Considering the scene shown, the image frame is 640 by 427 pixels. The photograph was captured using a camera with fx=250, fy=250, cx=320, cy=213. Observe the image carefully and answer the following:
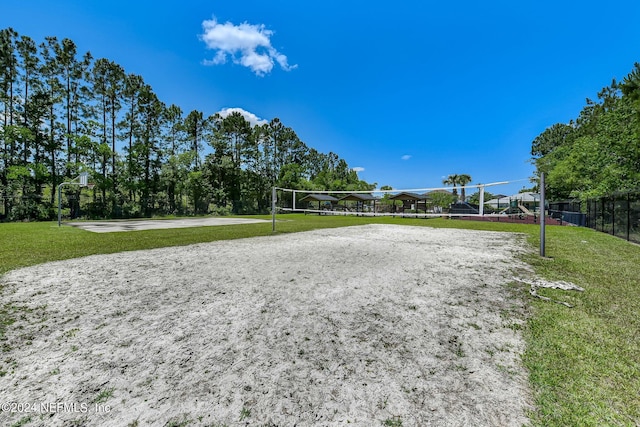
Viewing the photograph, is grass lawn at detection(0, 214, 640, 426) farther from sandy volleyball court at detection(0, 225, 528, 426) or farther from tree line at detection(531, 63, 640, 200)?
tree line at detection(531, 63, 640, 200)

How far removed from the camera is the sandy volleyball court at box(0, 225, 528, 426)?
167cm

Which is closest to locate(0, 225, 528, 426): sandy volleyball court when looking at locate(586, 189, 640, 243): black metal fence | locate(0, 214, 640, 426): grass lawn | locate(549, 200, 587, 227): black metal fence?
locate(0, 214, 640, 426): grass lawn

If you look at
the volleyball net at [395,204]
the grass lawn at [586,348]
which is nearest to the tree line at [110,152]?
the volleyball net at [395,204]

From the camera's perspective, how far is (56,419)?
1.57 meters

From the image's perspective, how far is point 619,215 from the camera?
34.0 ft

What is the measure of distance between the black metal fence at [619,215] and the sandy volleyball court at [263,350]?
8803 mm

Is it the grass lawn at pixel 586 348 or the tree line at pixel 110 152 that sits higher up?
the tree line at pixel 110 152

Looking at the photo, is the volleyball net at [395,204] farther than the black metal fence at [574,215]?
Yes

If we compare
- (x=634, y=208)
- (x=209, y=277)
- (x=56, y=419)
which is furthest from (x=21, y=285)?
(x=634, y=208)

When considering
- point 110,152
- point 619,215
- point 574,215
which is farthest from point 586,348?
point 110,152

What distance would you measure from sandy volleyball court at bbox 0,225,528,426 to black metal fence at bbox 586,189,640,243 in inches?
347

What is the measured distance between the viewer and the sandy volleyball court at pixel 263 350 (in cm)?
167

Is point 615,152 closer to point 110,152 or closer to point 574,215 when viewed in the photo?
point 574,215

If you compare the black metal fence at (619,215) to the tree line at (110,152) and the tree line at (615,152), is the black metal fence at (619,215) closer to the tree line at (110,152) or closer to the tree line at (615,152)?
the tree line at (615,152)
